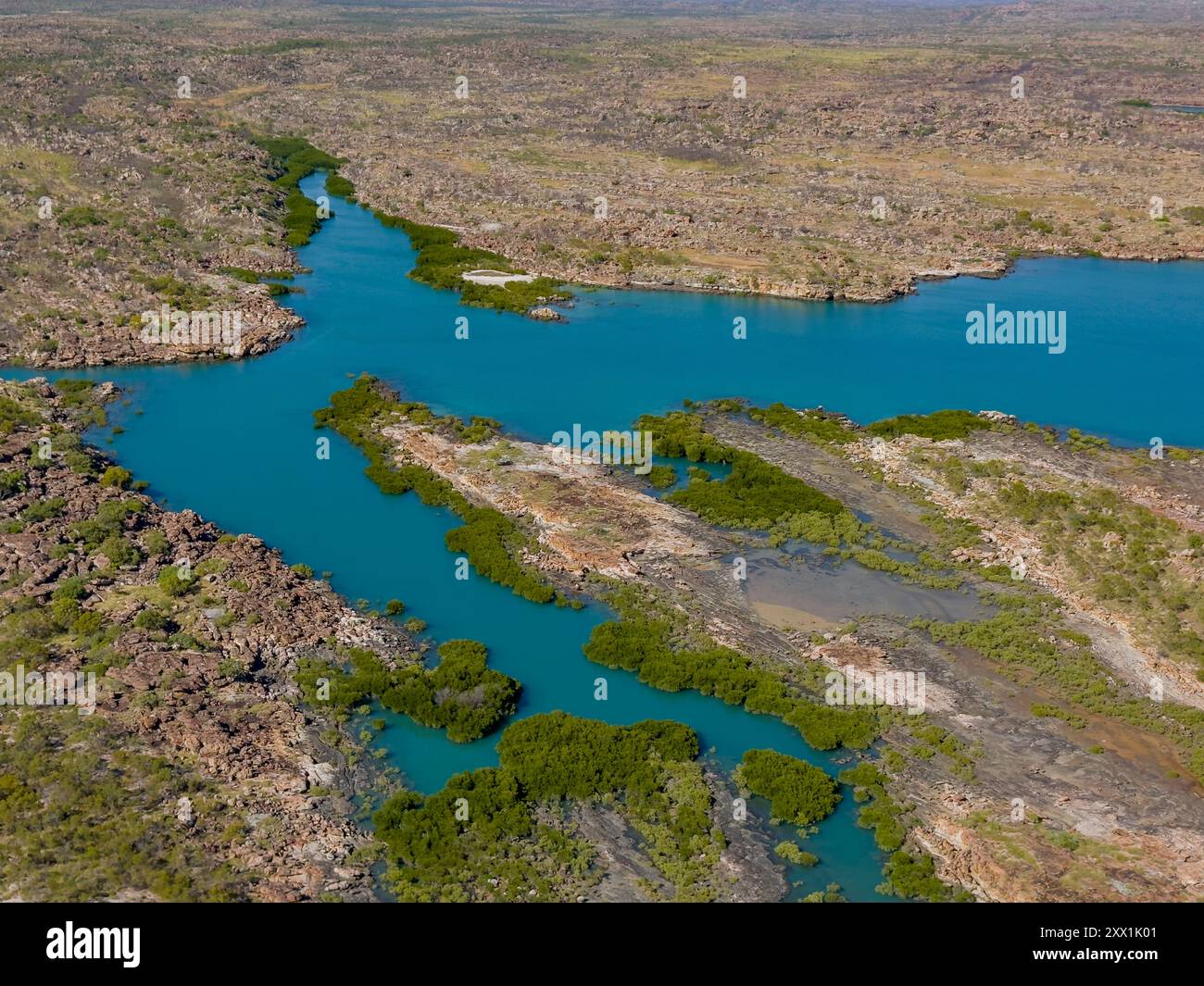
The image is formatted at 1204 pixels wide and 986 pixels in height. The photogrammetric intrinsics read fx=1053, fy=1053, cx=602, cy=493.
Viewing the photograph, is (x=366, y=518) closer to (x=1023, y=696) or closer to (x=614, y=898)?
(x=614, y=898)

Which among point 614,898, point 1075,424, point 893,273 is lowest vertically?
point 614,898

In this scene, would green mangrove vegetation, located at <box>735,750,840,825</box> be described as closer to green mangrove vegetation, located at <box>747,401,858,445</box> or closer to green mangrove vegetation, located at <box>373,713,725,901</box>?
green mangrove vegetation, located at <box>373,713,725,901</box>

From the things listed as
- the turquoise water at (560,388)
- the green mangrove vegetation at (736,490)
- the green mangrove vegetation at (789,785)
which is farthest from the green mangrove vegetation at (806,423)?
the green mangrove vegetation at (789,785)

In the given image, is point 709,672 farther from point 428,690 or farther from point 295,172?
point 295,172

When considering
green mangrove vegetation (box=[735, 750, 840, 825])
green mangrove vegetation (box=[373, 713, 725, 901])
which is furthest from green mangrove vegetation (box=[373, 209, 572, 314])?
green mangrove vegetation (box=[735, 750, 840, 825])

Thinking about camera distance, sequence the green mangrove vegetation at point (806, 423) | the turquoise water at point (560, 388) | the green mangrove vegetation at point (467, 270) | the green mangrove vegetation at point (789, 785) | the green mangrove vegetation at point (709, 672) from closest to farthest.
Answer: the green mangrove vegetation at point (789, 785)
the green mangrove vegetation at point (709, 672)
the turquoise water at point (560, 388)
the green mangrove vegetation at point (806, 423)
the green mangrove vegetation at point (467, 270)

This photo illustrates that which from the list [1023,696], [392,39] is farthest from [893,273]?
[392,39]

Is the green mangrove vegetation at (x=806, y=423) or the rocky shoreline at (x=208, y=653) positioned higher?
the green mangrove vegetation at (x=806, y=423)

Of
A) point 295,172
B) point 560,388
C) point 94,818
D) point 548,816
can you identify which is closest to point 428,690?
point 548,816

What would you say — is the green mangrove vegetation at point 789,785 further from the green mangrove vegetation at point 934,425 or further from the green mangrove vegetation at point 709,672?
the green mangrove vegetation at point 934,425
